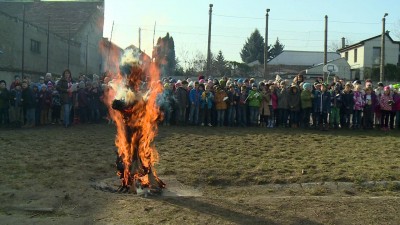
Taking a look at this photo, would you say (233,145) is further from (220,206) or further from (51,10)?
(51,10)

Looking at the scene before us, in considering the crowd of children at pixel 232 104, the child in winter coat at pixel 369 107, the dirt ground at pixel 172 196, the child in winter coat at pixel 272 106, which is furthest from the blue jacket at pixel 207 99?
the child in winter coat at pixel 369 107

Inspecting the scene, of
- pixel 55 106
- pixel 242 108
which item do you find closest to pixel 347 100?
pixel 242 108

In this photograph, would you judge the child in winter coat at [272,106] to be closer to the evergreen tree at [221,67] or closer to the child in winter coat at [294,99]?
the child in winter coat at [294,99]

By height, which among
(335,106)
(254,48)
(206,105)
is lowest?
(206,105)

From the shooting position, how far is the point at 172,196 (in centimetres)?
760

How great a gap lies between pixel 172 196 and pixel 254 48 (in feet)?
242

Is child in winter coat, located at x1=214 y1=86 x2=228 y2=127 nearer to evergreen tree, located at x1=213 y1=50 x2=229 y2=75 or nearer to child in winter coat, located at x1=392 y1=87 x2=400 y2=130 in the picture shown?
child in winter coat, located at x1=392 y1=87 x2=400 y2=130

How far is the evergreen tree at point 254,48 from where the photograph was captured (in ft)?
258

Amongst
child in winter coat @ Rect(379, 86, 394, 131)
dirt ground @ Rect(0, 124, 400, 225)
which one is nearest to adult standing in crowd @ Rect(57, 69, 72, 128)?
dirt ground @ Rect(0, 124, 400, 225)

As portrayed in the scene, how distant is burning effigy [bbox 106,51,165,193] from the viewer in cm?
761

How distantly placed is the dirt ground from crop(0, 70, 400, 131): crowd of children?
17.8 feet

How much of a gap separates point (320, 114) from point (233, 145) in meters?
5.48

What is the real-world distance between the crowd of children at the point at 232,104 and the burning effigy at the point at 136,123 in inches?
336

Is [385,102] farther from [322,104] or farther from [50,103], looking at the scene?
[50,103]
